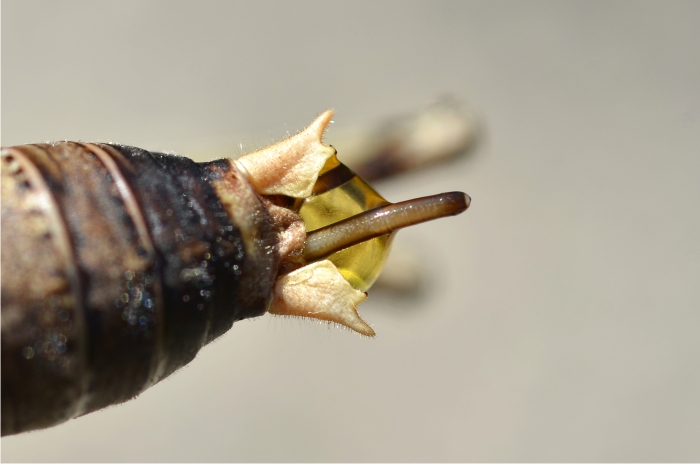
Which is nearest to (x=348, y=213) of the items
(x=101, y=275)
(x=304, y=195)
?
(x=304, y=195)

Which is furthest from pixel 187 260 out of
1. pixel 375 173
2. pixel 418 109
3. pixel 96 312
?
pixel 418 109

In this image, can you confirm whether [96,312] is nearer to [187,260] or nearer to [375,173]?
[187,260]

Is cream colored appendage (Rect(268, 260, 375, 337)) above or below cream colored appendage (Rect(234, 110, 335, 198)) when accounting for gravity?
below

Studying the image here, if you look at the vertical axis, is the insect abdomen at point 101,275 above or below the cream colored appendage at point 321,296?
below

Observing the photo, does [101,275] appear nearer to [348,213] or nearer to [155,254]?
[155,254]

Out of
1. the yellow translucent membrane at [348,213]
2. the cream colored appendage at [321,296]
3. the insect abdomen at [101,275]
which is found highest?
the yellow translucent membrane at [348,213]

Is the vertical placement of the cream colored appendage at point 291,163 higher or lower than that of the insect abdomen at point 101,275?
higher

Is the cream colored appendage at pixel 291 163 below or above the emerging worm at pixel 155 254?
above
